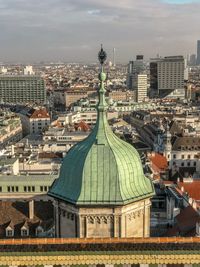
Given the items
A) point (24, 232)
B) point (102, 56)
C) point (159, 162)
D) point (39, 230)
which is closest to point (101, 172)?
point (102, 56)

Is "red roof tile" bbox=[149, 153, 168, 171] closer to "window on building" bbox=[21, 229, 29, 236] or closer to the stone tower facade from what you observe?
"window on building" bbox=[21, 229, 29, 236]

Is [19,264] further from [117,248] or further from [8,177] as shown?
[8,177]

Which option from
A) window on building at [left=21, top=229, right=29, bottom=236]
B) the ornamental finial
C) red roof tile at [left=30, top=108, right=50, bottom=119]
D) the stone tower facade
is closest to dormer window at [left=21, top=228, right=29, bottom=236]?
window on building at [left=21, top=229, right=29, bottom=236]

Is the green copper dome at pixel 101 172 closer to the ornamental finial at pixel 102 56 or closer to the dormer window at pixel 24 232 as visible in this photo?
the ornamental finial at pixel 102 56

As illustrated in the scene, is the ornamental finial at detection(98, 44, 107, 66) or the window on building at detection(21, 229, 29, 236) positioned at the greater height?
the ornamental finial at detection(98, 44, 107, 66)

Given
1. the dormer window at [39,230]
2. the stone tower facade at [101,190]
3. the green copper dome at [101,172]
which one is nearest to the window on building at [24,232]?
the dormer window at [39,230]

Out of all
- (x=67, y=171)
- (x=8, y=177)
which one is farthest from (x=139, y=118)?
(x=67, y=171)

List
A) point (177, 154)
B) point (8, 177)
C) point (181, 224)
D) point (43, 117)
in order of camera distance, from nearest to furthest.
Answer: point (181, 224) → point (8, 177) → point (177, 154) → point (43, 117)

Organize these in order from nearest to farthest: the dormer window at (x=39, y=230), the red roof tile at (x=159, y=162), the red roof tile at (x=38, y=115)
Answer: the dormer window at (x=39, y=230)
the red roof tile at (x=159, y=162)
the red roof tile at (x=38, y=115)
